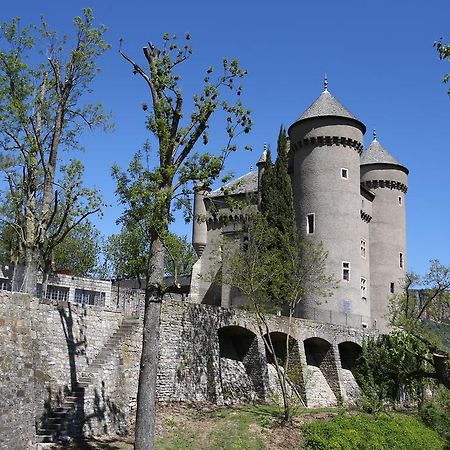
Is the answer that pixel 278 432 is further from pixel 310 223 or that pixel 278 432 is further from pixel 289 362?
pixel 310 223

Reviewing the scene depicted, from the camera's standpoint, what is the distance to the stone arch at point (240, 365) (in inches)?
1098

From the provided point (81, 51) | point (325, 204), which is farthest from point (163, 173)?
point (325, 204)

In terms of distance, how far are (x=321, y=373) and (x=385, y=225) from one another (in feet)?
52.1

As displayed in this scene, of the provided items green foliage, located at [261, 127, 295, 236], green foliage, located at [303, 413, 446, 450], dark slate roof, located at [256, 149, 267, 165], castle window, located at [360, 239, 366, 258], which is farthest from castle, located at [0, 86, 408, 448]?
green foliage, located at [303, 413, 446, 450]

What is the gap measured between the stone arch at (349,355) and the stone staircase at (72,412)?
2054cm

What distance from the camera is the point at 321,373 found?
35688 mm

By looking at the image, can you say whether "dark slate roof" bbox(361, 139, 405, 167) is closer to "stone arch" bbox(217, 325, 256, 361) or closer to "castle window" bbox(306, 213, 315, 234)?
"castle window" bbox(306, 213, 315, 234)

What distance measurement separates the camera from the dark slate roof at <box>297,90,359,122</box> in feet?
139

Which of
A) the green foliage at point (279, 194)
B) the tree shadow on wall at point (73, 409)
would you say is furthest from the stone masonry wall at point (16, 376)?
the green foliage at point (279, 194)

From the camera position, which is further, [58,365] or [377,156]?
[377,156]

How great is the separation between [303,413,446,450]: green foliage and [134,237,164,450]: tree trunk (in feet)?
Result: 27.2

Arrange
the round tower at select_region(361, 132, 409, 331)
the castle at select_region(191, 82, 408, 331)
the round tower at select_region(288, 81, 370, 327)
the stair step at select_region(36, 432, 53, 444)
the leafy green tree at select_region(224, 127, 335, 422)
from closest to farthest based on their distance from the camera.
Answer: the stair step at select_region(36, 432, 53, 444), the leafy green tree at select_region(224, 127, 335, 422), the round tower at select_region(288, 81, 370, 327), the castle at select_region(191, 82, 408, 331), the round tower at select_region(361, 132, 409, 331)

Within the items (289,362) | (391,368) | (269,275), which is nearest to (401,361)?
(391,368)

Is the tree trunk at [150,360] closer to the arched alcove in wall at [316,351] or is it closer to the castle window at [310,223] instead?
the arched alcove in wall at [316,351]
